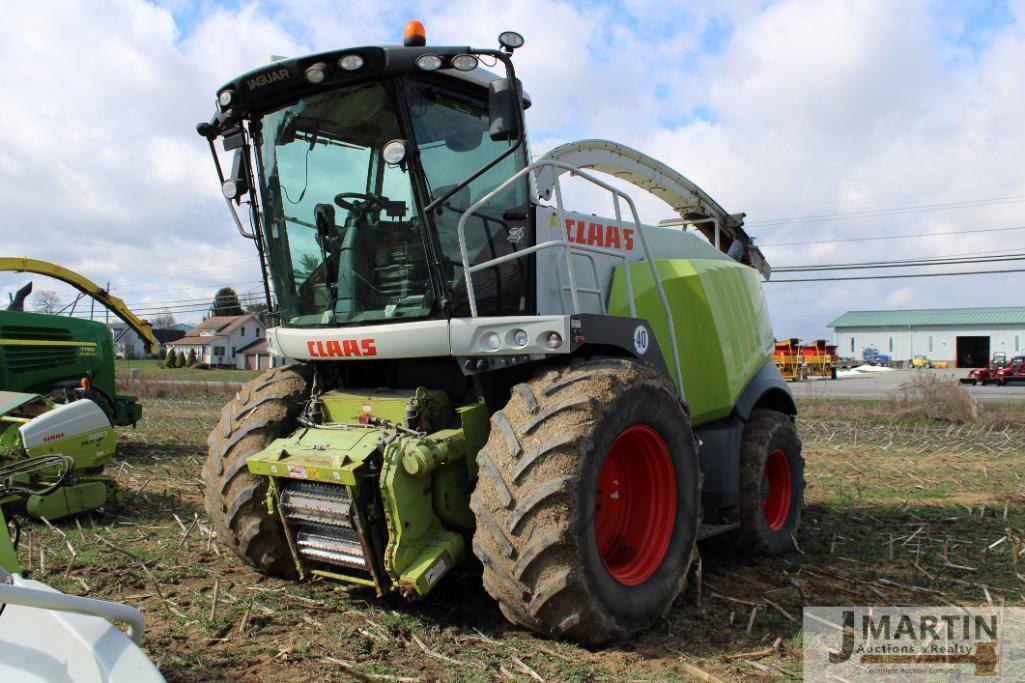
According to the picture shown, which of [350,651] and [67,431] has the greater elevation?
[67,431]

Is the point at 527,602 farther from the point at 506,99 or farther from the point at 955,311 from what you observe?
the point at 955,311

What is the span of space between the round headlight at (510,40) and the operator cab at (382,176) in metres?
0.14

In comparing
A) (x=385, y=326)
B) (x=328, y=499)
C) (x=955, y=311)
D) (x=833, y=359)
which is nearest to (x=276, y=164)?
(x=385, y=326)

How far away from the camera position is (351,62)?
4.13m

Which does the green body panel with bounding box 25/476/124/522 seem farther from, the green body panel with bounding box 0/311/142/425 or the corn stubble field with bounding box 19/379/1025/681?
the green body panel with bounding box 0/311/142/425

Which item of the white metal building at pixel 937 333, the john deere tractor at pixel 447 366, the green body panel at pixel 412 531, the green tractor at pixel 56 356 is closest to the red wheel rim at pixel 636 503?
the john deere tractor at pixel 447 366

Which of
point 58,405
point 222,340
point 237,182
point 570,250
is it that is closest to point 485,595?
point 570,250

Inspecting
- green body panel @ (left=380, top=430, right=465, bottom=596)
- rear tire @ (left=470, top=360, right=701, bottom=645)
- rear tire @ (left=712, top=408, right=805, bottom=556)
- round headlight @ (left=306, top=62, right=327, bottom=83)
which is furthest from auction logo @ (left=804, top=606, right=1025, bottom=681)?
round headlight @ (left=306, top=62, right=327, bottom=83)

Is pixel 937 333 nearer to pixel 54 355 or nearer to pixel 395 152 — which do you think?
pixel 54 355

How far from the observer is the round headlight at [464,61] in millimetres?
4070

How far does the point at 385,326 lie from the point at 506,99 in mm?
1445

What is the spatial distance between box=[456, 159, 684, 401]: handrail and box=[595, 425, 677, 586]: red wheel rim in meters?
0.55

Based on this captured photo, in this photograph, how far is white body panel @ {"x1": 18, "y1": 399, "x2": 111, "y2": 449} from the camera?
6.72 meters

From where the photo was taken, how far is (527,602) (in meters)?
3.66
